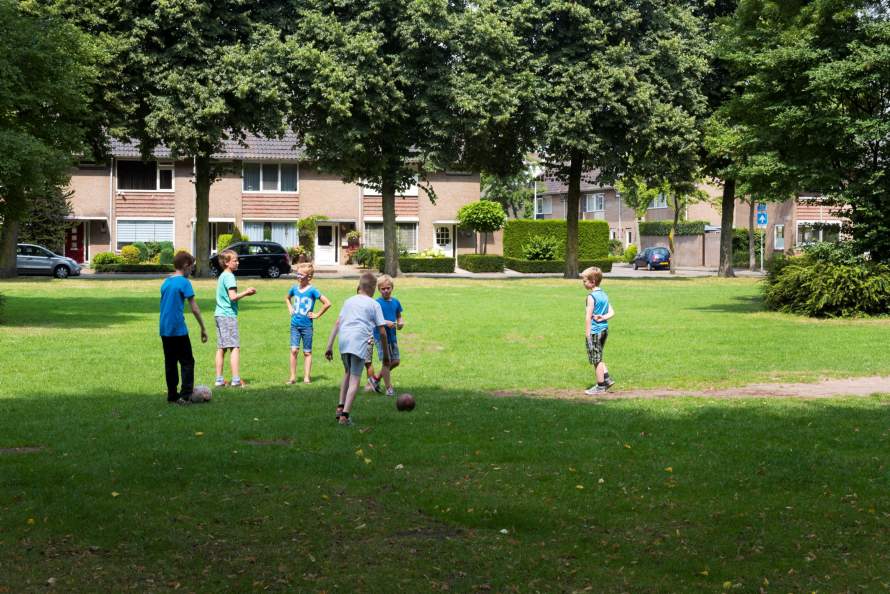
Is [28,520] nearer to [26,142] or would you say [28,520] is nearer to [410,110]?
[26,142]

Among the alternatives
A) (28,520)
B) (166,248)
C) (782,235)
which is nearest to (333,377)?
(28,520)

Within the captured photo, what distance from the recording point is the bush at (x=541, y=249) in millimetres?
63156

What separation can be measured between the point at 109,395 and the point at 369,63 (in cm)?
2970

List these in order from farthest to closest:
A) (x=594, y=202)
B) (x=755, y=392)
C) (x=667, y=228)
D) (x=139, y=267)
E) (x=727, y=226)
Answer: (x=594, y=202) → (x=667, y=228) → (x=139, y=267) → (x=727, y=226) → (x=755, y=392)

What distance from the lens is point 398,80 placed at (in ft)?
140

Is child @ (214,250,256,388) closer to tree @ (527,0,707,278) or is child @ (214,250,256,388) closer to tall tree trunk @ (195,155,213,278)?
tall tree trunk @ (195,155,213,278)

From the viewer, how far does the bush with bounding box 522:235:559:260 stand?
63.2 meters

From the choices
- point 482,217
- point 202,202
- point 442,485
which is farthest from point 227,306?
point 482,217

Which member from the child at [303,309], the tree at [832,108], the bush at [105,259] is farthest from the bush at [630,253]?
the child at [303,309]

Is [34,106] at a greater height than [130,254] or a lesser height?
greater

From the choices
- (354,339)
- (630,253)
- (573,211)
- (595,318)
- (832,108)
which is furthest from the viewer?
(630,253)

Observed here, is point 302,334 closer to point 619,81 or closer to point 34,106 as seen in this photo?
point 34,106

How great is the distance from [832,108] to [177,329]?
19457 mm

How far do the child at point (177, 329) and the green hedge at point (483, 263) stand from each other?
4700 centimetres
